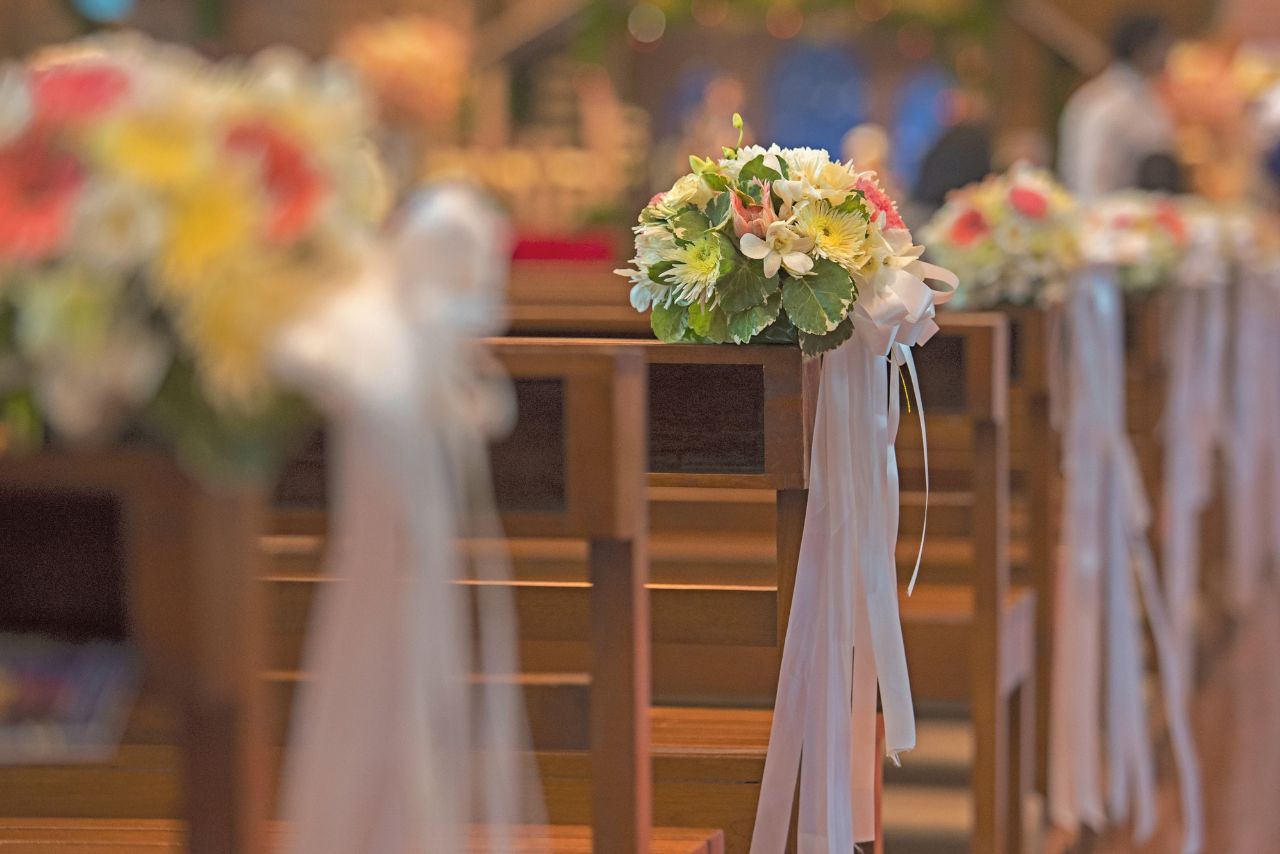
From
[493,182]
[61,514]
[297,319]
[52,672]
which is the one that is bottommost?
[52,672]

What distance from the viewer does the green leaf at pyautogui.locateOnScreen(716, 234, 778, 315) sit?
236cm

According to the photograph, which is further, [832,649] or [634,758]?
[832,649]

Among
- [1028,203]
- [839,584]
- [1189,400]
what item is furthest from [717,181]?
[1189,400]

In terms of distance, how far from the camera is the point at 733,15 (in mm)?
11672

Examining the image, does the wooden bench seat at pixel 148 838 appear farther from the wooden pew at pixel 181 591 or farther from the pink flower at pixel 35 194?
the pink flower at pixel 35 194

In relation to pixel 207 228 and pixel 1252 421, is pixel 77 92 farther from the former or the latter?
pixel 1252 421

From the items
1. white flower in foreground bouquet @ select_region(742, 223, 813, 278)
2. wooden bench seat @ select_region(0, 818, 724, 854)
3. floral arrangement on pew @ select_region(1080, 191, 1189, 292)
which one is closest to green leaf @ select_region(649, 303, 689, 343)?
white flower in foreground bouquet @ select_region(742, 223, 813, 278)

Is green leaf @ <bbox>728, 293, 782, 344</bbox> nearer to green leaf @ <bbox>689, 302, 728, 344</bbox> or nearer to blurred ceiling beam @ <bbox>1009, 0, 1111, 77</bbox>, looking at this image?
green leaf @ <bbox>689, 302, 728, 344</bbox>

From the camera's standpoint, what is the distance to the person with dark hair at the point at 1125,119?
24.5ft

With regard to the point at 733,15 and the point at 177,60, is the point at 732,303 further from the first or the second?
the point at 733,15

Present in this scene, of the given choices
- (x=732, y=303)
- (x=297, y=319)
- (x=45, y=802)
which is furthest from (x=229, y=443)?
(x=45, y=802)

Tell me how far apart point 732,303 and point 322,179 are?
1148 millimetres

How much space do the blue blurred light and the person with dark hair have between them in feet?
18.1

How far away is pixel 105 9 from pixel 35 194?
31.3 ft
